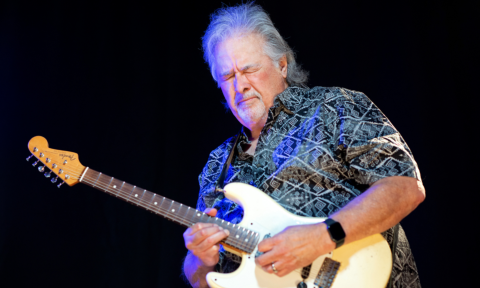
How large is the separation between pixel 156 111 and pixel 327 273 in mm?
2149

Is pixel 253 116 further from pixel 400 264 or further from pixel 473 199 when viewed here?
pixel 473 199

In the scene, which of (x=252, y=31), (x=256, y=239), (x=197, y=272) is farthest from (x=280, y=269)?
(x=252, y=31)

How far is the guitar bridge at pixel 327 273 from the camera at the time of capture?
140 cm

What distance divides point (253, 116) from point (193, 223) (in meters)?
0.76

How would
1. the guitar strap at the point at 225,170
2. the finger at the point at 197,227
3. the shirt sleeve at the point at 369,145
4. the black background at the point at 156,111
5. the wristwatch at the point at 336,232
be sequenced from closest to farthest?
1. the wristwatch at the point at 336,232
2. the shirt sleeve at the point at 369,145
3. the finger at the point at 197,227
4. the guitar strap at the point at 225,170
5. the black background at the point at 156,111

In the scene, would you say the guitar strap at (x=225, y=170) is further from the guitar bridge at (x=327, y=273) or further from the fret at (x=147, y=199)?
the guitar bridge at (x=327, y=273)

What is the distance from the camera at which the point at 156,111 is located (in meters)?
3.09

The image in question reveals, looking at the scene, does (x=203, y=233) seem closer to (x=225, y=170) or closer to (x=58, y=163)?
(x=225, y=170)

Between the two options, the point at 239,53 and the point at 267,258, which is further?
the point at 239,53

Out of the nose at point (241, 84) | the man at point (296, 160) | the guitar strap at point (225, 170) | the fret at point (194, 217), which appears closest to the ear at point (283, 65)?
the man at point (296, 160)

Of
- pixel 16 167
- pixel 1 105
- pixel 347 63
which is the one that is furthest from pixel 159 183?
pixel 347 63

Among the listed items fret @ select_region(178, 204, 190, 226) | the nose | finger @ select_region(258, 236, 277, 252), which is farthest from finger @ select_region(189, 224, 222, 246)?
the nose

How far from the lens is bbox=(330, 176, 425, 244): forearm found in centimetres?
136

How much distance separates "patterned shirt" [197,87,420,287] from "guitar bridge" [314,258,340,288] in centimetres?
25
